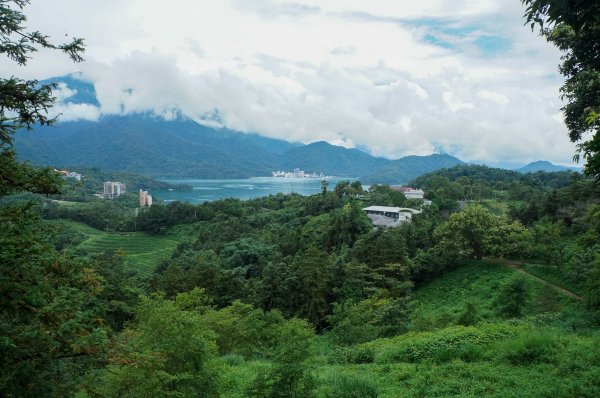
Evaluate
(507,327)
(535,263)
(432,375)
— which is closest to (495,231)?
(535,263)

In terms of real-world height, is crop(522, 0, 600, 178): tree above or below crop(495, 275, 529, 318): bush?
above

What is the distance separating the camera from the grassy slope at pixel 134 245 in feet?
185

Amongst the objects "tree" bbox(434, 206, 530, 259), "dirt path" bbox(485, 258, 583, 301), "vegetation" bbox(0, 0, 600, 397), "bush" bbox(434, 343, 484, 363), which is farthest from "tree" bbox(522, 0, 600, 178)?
"tree" bbox(434, 206, 530, 259)

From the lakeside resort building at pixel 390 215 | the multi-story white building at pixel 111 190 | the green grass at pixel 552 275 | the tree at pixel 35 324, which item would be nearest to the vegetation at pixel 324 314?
the tree at pixel 35 324

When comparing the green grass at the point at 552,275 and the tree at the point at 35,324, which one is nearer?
the tree at the point at 35,324

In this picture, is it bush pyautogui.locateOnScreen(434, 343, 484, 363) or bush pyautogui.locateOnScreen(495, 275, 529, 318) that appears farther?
bush pyautogui.locateOnScreen(495, 275, 529, 318)

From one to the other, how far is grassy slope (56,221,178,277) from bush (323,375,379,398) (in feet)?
155

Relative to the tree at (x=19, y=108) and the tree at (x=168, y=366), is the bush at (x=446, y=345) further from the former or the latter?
the tree at (x=19, y=108)

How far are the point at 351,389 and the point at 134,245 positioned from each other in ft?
218

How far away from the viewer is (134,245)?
2648 inches

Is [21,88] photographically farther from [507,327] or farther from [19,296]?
[507,327]

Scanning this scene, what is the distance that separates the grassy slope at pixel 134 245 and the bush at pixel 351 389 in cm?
4721

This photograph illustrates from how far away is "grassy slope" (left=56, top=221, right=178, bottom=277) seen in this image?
2218 inches

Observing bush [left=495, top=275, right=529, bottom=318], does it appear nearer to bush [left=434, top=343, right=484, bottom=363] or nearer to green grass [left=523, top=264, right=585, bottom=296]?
green grass [left=523, top=264, right=585, bottom=296]
